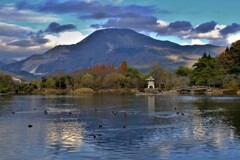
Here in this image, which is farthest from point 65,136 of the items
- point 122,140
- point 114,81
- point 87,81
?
point 87,81

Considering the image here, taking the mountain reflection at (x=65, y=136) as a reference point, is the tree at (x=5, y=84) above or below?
above

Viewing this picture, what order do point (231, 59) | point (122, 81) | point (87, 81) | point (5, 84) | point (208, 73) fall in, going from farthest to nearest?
point (87, 81)
point (122, 81)
point (5, 84)
point (208, 73)
point (231, 59)

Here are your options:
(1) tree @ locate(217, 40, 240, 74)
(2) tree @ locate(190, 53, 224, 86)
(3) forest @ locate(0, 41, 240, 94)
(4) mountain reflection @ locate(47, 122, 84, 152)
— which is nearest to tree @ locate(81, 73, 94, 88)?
(3) forest @ locate(0, 41, 240, 94)

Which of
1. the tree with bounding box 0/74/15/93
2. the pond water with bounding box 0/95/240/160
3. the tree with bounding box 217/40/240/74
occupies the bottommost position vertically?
the pond water with bounding box 0/95/240/160

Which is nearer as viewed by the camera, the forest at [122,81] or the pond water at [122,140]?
the pond water at [122,140]

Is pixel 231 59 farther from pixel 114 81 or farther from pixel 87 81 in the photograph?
pixel 87 81

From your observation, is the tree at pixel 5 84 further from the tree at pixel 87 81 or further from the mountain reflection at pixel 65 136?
the mountain reflection at pixel 65 136

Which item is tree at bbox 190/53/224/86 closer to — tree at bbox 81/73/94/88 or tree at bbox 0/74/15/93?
tree at bbox 81/73/94/88

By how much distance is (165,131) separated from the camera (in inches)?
1321

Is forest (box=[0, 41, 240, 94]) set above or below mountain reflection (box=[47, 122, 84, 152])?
above

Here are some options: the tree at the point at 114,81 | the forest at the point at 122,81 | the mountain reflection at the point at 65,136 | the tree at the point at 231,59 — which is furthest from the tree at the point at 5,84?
the mountain reflection at the point at 65,136

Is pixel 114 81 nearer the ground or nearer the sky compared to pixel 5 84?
nearer the sky

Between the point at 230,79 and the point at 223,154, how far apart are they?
299 feet

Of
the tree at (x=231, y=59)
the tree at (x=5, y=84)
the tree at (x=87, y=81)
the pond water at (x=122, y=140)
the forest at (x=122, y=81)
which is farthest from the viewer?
the tree at (x=87, y=81)
